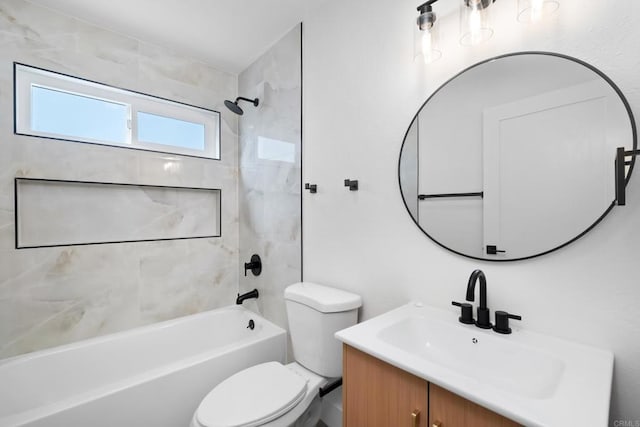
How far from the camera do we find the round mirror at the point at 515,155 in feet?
2.89

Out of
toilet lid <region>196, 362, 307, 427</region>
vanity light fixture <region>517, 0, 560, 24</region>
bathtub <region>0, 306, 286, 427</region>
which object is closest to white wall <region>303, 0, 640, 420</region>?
vanity light fixture <region>517, 0, 560, 24</region>

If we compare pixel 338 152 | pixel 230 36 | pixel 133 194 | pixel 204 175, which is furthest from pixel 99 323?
pixel 230 36

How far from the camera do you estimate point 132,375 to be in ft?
6.12

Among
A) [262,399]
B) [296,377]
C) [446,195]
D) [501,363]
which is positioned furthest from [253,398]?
[446,195]

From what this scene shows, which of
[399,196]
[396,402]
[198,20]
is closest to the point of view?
[396,402]

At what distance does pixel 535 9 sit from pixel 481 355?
1166 millimetres

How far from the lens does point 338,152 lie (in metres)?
1.68

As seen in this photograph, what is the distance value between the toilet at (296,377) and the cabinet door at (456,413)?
69 centimetres

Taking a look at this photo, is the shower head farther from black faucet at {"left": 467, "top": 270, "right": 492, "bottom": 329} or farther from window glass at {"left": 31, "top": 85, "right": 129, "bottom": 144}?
black faucet at {"left": 467, "top": 270, "right": 492, "bottom": 329}

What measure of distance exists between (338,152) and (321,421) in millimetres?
1597

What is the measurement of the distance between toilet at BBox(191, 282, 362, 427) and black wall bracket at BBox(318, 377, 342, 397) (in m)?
0.04

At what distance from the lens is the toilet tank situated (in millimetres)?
1438

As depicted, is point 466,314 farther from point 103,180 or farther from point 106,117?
point 106,117

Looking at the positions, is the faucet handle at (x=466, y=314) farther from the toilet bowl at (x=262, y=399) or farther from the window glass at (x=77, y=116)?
the window glass at (x=77, y=116)
